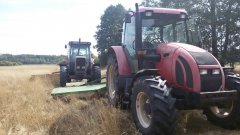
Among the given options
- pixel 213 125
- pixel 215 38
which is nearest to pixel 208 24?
pixel 215 38

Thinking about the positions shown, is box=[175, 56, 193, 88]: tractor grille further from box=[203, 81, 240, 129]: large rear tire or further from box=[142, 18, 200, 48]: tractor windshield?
box=[142, 18, 200, 48]: tractor windshield

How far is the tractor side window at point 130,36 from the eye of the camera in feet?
25.6

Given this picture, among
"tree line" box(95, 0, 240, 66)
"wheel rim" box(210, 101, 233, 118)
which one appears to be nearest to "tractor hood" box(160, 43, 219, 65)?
"wheel rim" box(210, 101, 233, 118)

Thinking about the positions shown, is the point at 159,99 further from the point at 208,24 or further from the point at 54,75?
the point at 208,24

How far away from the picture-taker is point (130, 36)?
795 centimetres

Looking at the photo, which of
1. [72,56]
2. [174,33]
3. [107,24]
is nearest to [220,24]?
[72,56]

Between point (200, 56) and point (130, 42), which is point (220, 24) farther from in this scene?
point (200, 56)

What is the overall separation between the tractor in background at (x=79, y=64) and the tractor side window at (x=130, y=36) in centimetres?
834

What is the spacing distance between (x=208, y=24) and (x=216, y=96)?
15964 millimetres

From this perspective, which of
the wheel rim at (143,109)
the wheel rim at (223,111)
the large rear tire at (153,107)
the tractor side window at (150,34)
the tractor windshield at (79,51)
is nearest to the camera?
the large rear tire at (153,107)

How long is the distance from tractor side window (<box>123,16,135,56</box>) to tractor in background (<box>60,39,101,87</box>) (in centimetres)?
834

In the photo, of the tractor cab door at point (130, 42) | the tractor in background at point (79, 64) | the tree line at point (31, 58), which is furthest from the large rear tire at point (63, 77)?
the tree line at point (31, 58)

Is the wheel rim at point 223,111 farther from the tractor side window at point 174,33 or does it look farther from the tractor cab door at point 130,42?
the tractor cab door at point 130,42

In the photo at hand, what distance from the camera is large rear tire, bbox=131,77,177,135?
5504mm
